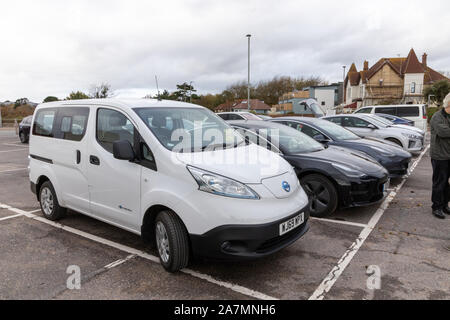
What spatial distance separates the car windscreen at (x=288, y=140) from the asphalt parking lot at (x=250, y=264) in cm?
A: 126

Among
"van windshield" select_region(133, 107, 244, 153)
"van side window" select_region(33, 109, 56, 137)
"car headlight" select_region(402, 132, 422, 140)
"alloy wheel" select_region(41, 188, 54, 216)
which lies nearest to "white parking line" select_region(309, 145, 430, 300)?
"van windshield" select_region(133, 107, 244, 153)

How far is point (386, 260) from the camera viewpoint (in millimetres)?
3633

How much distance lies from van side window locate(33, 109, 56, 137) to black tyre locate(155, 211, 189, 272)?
2.66 meters

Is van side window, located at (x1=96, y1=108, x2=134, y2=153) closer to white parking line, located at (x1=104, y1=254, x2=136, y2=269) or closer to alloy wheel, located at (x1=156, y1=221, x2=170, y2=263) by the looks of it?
alloy wheel, located at (x1=156, y1=221, x2=170, y2=263)

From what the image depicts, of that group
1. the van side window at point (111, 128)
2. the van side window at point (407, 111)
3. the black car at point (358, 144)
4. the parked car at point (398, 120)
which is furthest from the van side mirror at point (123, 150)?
the van side window at point (407, 111)

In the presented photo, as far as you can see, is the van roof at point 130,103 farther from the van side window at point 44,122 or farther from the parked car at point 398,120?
the parked car at point 398,120

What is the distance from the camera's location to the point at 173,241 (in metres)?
3.14

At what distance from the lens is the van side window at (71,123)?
426 cm

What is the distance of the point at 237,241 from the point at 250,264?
0.75 m

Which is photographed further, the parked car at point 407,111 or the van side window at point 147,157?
the parked car at point 407,111

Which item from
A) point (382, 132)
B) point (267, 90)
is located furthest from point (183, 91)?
point (382, 132)
